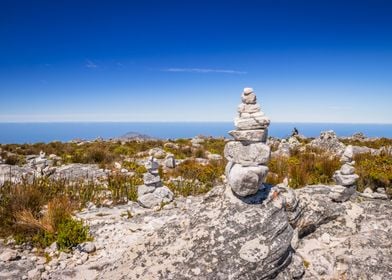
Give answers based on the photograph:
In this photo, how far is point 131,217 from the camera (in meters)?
9.17

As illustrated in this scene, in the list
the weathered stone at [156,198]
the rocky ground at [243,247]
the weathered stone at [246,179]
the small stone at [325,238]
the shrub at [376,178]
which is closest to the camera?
the rocky ground at [243,247]

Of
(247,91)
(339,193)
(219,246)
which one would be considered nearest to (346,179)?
(339,193)

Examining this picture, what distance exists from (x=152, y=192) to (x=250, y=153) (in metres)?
5.60

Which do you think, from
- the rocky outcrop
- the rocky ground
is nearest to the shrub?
the rocky ground

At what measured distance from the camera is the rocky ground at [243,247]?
208 inches

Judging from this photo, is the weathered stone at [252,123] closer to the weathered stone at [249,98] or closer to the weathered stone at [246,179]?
the weathered stone at [249,98]

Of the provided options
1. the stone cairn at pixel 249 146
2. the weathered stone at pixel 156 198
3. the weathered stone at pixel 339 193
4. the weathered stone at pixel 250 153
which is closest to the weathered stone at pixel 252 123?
the stone cairn at pixel 249 146

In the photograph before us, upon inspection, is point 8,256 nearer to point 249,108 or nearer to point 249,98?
point 249,108

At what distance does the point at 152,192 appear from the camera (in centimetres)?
1076

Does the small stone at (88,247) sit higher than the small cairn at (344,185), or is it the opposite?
the small cairn at (344,185)

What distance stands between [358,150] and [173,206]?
1618cm

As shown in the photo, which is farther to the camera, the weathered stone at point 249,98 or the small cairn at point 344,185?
the small cairn at point 344,185

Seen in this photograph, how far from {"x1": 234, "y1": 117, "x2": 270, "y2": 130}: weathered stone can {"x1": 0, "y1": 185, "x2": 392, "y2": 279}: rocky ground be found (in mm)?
1479

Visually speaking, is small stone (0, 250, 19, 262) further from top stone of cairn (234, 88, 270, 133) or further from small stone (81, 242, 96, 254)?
top stone of cairn (234, 88, 270, 133)
